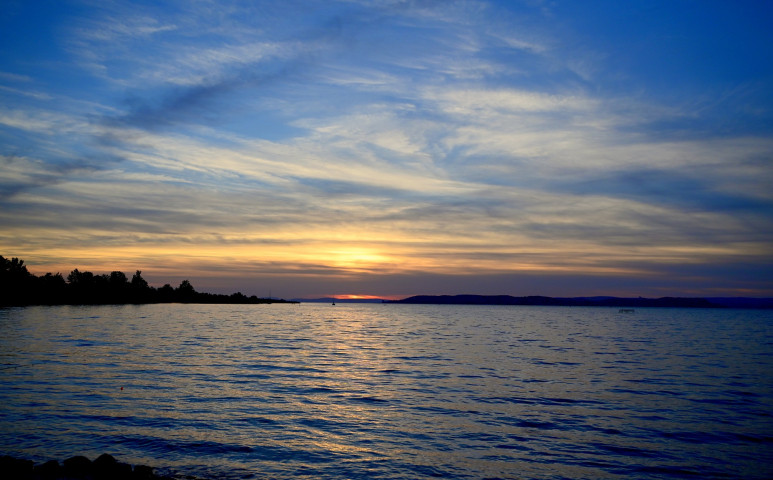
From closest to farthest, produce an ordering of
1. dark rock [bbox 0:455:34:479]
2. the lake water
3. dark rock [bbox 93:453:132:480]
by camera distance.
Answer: dark rock [bbox 0:455:34:479] → dark rock [bbox 93:453:132:480] → the lake water

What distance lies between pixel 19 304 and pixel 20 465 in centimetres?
21221

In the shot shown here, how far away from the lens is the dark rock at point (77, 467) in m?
15.9

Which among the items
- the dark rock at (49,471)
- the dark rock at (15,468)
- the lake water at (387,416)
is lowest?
the lake water at (387,416)

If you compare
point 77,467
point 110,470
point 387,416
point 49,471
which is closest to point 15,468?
point 49,471

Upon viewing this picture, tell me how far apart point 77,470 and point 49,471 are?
921 millimetres

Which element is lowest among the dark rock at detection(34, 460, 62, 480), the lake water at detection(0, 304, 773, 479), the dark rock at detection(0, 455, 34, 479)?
the lake water at detection(0, 304, 773, 479)

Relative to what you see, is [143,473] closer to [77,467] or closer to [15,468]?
[77,467]

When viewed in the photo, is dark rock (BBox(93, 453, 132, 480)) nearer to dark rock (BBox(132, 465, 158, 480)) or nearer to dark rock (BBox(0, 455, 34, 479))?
dark rock (BBox(132, 465, 158, 480))

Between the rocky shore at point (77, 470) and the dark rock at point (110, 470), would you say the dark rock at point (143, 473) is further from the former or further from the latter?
the dark rock at point (110, 470)

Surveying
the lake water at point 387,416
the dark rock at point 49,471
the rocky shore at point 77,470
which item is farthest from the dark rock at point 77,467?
the lake water at point 387,416

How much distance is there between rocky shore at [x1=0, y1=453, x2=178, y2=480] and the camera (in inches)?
616

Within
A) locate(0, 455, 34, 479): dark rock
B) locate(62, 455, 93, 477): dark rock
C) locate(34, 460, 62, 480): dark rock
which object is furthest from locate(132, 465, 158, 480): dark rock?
locate(0, 455, 34, 479): dark rock

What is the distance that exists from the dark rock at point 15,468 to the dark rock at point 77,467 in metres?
1.03

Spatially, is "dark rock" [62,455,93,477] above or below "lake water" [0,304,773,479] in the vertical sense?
above
